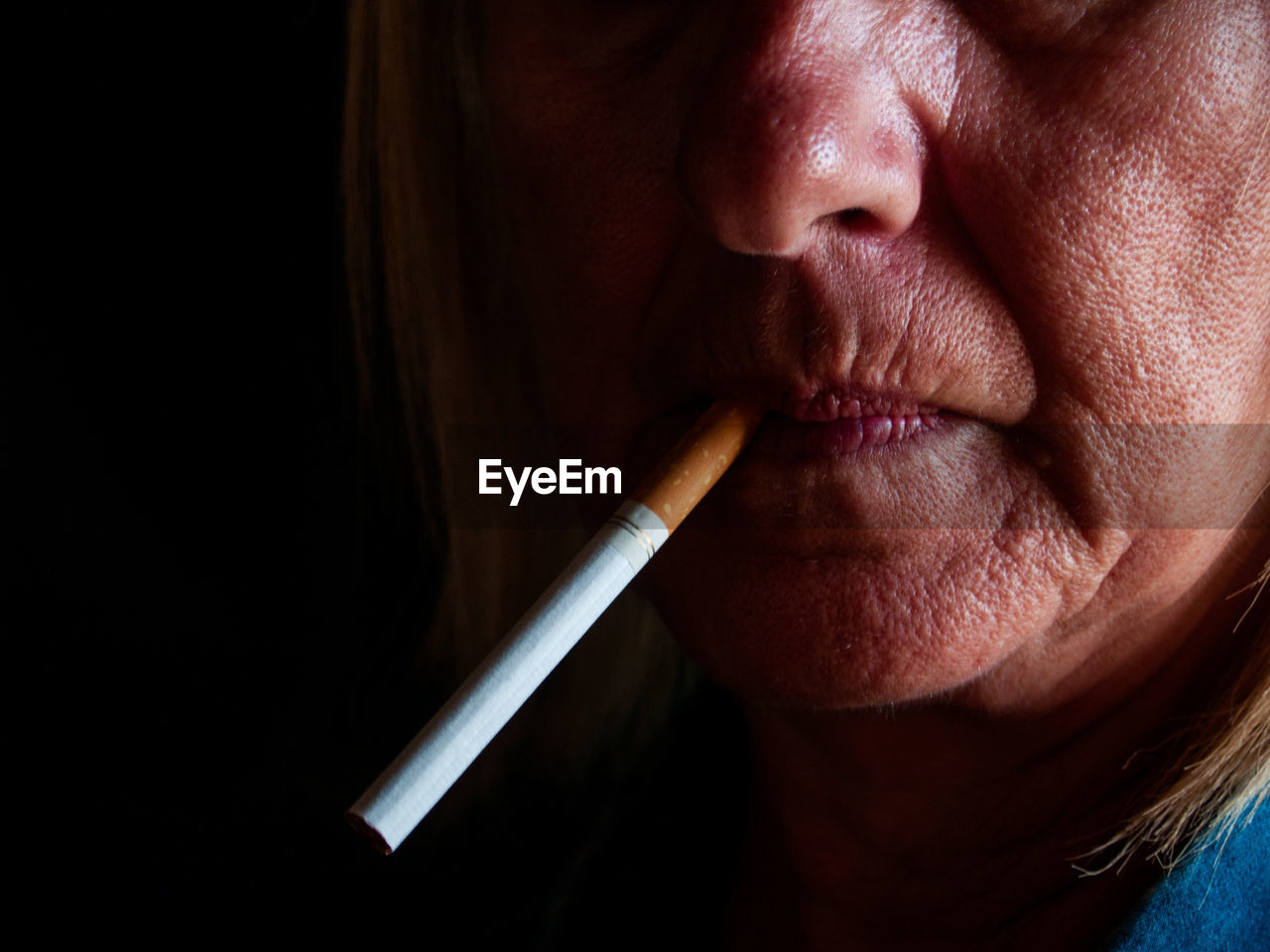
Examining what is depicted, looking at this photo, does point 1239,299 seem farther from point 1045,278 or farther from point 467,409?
point 467,409

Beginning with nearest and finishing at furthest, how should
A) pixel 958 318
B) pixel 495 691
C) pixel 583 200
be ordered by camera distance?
pixel 495 691 < pixel 958 318 < pixel 583 200

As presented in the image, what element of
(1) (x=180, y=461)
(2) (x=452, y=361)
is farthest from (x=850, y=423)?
(1) (x=180, y=461)

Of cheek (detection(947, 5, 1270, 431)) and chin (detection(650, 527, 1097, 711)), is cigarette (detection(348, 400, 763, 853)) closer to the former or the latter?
chin (detection(650, 527, 1097, 711))

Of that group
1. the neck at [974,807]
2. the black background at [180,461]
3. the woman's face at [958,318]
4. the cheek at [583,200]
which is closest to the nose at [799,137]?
the woman's face at [958,318]

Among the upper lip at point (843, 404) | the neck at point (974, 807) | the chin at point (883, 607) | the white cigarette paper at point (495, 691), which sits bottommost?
the neck at point (974, 807)

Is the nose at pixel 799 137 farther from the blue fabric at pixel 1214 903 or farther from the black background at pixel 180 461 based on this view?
the black background at pixel 180 461

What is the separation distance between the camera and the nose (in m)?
0.50

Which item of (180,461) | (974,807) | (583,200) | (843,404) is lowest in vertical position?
(974,807)

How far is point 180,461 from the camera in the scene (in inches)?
38.4

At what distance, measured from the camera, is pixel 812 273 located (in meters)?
0.54

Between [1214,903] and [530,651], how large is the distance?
0.41 meters

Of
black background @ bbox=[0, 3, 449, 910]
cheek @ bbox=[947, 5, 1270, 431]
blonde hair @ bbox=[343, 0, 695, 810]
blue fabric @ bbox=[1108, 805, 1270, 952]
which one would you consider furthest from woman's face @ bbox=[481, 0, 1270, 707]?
black background @ bbox=[0, 3, 449, 910]

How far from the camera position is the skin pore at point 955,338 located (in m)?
0.51

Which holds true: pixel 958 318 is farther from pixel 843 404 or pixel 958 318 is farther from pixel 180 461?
pixel 180 461
